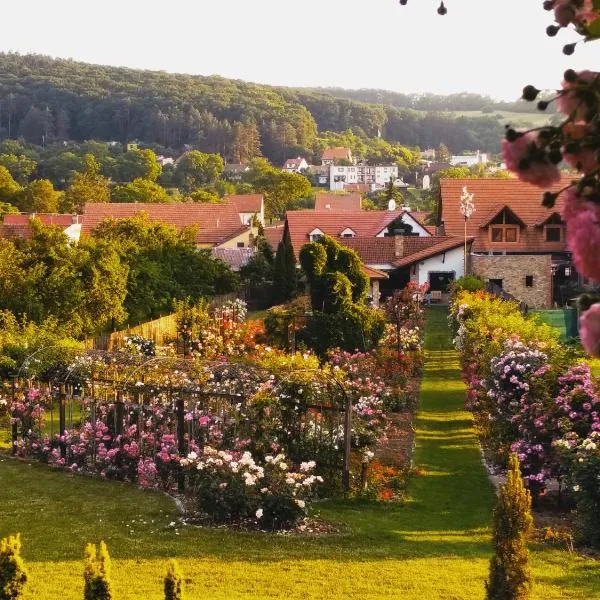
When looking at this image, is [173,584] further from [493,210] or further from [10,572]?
[493,210]

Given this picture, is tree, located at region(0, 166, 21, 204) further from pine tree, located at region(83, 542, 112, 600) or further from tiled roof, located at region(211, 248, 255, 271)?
pine tree, located at region(83, 542, 112, 600)

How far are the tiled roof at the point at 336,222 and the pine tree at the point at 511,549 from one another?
35.0 metres

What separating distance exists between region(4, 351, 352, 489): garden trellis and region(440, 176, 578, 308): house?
2108 centimetres

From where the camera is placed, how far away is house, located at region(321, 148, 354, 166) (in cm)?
16188

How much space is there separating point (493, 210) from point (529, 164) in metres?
38.0

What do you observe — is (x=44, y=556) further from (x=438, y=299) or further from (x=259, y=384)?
(x=438, y=299)

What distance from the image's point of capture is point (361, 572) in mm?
8719

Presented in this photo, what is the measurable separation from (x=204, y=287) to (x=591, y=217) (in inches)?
1169

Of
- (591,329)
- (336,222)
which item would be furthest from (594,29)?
(336,222)

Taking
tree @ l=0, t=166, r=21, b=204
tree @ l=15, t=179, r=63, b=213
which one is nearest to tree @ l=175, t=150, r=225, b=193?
tree @ l=0, t=166, r=21, b=204

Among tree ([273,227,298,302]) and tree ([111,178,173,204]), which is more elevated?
tree ([111,178,173,204])

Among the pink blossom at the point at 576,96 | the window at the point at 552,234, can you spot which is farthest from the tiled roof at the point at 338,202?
the pink blossom at the point at 576,96

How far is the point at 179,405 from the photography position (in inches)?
483

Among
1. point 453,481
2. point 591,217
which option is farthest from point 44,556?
point 591,217
